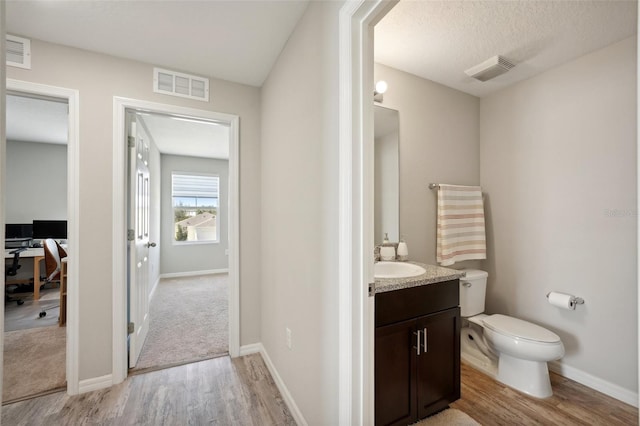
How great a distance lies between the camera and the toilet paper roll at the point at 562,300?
205 cm

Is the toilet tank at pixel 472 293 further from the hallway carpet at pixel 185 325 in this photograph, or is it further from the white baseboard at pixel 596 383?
the hallway carpet at pixel 185 325

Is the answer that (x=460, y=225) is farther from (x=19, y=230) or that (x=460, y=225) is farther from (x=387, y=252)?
(x=19, y=230)

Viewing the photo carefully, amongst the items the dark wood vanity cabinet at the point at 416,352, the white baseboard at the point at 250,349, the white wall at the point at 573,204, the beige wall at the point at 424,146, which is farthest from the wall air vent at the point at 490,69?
the white baseboard at the point at 250,349

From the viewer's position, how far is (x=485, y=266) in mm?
2760

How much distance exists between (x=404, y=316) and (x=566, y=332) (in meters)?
1.64

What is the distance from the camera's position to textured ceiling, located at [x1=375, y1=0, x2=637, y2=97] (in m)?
1.62

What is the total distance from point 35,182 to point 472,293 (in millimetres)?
6571

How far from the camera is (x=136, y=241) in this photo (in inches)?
89.8

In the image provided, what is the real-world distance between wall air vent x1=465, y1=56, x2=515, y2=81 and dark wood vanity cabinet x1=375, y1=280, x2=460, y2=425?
1.66 meters

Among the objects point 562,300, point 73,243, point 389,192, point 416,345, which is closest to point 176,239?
point 73,243

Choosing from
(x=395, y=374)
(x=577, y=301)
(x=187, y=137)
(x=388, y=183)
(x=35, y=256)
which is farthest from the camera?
(x=187, y=137)

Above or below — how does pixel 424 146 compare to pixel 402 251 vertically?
above

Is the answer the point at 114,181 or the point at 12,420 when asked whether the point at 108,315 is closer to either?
the point at 12,420

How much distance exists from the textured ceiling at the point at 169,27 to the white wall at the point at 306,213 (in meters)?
0.17
